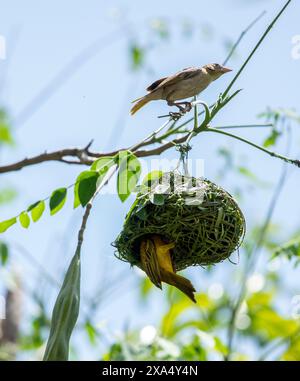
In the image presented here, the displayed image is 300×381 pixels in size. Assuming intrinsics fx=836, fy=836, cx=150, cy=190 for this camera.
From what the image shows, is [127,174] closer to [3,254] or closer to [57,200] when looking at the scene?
[57,200]

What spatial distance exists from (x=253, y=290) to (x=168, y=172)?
112 inches

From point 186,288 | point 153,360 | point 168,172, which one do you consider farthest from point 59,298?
point 153,360

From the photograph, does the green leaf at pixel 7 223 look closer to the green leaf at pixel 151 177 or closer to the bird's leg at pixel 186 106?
the green leaf at pixel 151 177

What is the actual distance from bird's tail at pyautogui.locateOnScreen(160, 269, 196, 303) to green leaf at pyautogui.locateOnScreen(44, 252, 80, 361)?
516 mm

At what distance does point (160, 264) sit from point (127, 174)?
57cm

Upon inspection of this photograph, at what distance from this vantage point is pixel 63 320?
299 cm

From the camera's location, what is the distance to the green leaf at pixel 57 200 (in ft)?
10.2

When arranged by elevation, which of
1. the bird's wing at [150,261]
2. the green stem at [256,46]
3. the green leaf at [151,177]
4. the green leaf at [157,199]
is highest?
the green stem at [256,46]

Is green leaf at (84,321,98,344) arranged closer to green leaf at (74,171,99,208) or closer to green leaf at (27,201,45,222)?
green leaf at (27,201,45,222)

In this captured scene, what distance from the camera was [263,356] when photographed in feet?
16.4

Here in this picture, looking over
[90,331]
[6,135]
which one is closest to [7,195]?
[6,135]

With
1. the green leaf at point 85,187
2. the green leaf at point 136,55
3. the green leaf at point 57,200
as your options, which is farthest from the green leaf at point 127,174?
the green leaf at point 136,55

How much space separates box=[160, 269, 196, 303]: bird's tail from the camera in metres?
3.39

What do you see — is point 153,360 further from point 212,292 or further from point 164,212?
point 212,292
